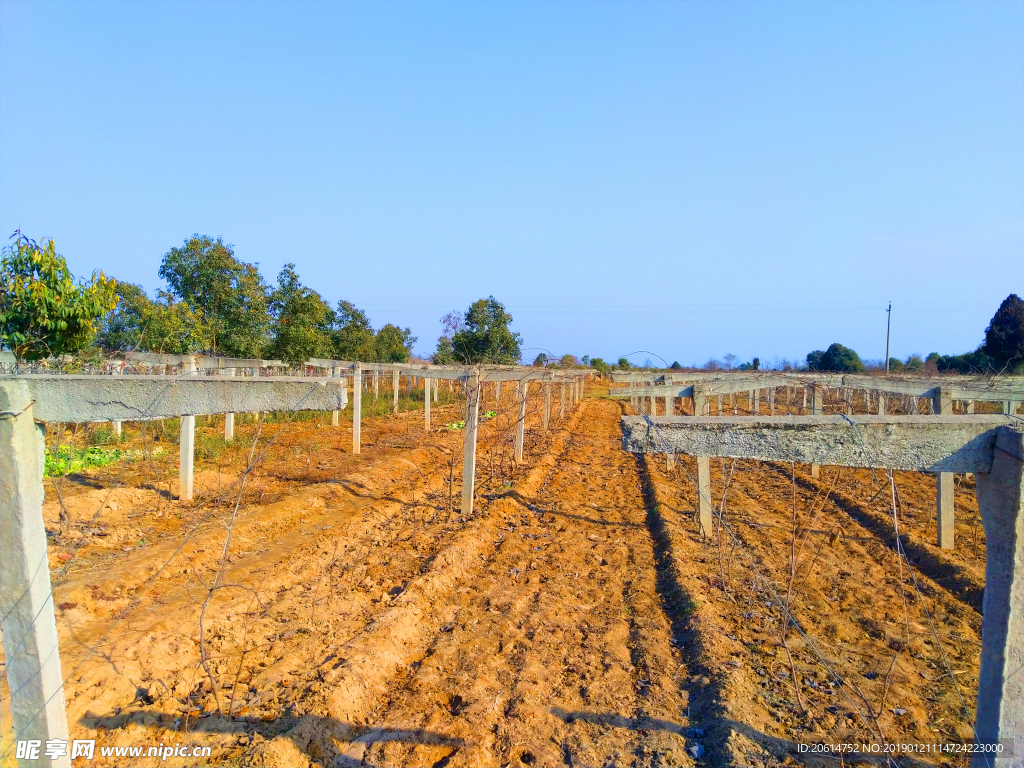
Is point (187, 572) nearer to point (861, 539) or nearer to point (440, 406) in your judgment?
point (861, 539)

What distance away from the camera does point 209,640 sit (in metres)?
4.72

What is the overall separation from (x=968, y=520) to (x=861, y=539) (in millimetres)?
2323

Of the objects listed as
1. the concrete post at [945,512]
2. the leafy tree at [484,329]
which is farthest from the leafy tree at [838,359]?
the concrete post at [945,512]

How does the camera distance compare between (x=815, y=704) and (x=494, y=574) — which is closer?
(x=815, y=704)

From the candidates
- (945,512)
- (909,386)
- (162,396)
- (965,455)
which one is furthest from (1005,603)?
(909,386)

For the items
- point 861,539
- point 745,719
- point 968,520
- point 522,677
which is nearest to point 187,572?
point 522,677

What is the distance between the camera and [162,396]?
9.07 ft

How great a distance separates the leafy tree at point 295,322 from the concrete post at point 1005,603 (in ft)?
58.6

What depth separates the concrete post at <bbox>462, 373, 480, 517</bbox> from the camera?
8922 mm

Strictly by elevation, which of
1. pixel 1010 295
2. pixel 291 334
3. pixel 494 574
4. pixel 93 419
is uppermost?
pixel 1010 295

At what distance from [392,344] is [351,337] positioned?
9442 millimetres

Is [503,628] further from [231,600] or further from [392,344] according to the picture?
[392,344]

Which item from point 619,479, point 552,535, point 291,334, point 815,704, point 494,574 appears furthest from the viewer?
point 291,334

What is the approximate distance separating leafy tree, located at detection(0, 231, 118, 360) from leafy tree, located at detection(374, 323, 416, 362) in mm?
23122
